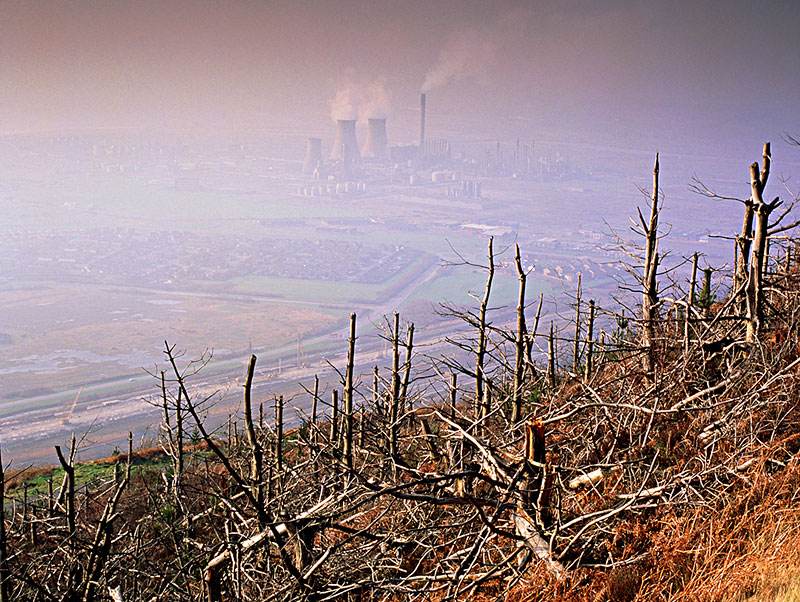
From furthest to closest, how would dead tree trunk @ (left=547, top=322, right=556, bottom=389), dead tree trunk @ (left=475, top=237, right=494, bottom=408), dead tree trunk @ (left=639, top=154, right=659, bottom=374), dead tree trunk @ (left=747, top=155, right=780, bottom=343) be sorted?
dead tree trunk @ (left=547, top=322, right=556, bottom=389), dead tree trunk @ (left=639, top=154, right=659, bottom=374), dead tree trunk @ (left=475, top=237, right=494, bottom=408), dead tree trunk @ (left=747, top=155, right=780, bottom=343)

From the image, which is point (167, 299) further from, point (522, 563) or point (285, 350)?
point (522, 563)

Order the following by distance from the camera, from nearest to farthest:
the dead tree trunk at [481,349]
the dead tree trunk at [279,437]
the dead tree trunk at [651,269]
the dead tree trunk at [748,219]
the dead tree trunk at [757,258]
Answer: the dead tree trunk at [279,437] → the dead tree trunk at [757,258] → the dead tree trunk at [748,219] → the dead tree trunk at [481,349] → the dead tree trunk at [651,269]

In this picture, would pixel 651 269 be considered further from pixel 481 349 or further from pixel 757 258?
pixel 757 258

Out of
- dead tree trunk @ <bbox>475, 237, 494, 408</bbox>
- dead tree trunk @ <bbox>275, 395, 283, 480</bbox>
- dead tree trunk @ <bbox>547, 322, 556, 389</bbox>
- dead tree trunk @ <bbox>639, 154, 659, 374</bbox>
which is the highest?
dead tree trunk @ <bbox>639, 154, 659, 374</bbox>

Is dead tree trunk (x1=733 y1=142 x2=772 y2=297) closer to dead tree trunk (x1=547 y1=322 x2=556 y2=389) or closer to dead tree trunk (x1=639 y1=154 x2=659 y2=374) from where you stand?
dead tree trunk (x1=639 y1=154 x2=659 y2=374)

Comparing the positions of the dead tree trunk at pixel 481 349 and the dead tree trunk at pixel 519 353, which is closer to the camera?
the dead tree trunk at pixel 519 353

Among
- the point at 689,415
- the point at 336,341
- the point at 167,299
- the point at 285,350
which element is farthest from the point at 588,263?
the point at 689,415

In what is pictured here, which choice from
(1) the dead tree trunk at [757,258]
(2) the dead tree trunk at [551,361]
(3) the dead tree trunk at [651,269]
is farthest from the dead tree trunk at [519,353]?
(1) the dead tree trunk at [757,258]

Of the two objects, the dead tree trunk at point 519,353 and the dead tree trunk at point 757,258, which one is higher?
the dead tree trunk at point 757,258

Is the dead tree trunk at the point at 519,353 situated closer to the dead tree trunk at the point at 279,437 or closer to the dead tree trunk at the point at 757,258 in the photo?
the dead tree trunk at the point at 757,258

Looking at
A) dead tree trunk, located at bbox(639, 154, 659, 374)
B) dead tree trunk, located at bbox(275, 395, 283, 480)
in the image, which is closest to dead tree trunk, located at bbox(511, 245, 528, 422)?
dead tree trunk, located at bbox(639, 154, 659, 374)

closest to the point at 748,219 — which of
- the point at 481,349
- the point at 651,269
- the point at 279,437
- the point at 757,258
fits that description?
the point at 757,258
